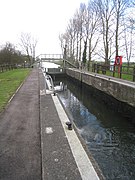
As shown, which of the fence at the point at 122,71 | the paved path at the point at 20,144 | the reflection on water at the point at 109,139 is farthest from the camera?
the fence at the point at 122,71

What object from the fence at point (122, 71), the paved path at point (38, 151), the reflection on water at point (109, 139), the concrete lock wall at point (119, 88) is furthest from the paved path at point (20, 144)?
the fence at point (122, 71)

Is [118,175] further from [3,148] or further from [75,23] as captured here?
[75,23]

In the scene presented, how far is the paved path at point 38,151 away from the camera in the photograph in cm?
333

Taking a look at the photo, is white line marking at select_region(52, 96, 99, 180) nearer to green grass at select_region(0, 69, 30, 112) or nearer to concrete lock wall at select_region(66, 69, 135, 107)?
green grass at select_region(0, 69, 30, 112)

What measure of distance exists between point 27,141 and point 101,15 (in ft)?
76.7

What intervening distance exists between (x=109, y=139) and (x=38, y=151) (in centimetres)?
375

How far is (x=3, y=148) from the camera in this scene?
4406 mm

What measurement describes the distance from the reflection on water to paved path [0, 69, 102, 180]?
1343 mm

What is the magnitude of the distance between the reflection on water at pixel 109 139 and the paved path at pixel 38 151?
134cm

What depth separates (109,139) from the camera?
23.8ft

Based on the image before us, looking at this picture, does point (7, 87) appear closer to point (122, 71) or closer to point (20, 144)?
point (122, 71)

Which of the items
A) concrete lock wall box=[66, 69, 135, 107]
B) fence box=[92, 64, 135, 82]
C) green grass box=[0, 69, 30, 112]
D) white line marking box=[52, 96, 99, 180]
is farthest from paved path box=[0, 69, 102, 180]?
fence box=[92, 64, 135, 82]

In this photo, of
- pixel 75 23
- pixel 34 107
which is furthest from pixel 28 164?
pixel 75 23

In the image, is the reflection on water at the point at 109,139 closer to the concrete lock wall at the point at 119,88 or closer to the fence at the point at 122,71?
the concrete lock wall at the point at 119,88
